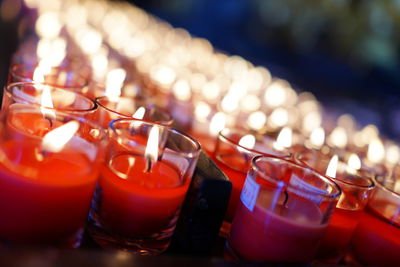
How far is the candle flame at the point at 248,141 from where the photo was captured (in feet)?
2.95

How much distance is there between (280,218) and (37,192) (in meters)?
0.34

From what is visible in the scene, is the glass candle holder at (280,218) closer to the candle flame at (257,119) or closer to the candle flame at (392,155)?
the candle flame at (257,119)

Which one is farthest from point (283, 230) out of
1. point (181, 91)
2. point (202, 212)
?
point (181, 91)

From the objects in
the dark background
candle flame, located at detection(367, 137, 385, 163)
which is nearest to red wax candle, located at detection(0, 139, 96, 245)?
candle flame, located at detection(367, 137, 385, 163)

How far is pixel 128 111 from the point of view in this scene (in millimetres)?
918

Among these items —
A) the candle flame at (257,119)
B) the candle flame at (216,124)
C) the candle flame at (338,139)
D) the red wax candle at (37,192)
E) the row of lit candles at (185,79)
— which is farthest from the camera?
the candle flame at (338,139)

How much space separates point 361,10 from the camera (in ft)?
15.0

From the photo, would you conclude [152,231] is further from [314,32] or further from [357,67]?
[314,32]

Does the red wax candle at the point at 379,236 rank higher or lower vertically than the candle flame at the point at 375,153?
lower

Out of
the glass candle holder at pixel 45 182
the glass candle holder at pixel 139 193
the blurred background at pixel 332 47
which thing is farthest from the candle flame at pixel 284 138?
the blurred background at pixel 332 47

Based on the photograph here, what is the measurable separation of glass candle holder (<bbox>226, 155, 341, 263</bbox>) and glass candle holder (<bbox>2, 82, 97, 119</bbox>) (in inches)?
11.2

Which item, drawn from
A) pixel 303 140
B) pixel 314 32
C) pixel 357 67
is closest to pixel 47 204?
pixel 303 140

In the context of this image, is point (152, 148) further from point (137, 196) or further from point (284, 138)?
point (284, 138)

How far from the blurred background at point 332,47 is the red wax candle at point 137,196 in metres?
2.60
